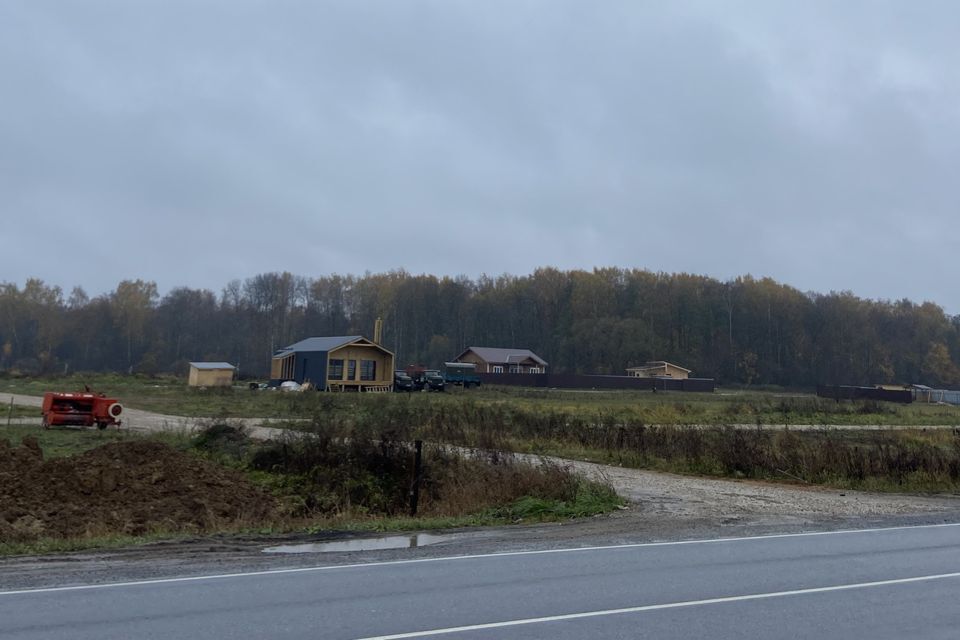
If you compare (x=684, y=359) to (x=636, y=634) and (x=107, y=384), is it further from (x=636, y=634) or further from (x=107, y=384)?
(x=636, y=634)

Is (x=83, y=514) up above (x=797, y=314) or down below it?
below

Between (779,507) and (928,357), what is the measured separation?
120 metres

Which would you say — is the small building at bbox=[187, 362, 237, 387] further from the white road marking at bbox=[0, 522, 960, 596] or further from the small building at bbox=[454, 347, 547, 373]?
the white road marking at bbox=[0, 522, 960, 596]

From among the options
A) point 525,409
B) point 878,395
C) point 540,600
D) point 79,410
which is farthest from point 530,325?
point 540,600

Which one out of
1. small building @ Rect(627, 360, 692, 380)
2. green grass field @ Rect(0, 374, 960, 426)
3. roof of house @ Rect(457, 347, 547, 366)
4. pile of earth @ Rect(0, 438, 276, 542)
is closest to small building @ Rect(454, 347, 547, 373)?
roof of house @ Rect(457, 347, 547, 366)

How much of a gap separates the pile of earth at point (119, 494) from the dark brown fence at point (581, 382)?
6512 cm

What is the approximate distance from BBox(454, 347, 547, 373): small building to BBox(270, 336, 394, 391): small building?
2928 centimetres

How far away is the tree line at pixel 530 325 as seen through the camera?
397 ft

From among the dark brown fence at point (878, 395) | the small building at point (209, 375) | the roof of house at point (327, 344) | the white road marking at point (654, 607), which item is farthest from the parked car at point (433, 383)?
the white road marking at point (654, 607)

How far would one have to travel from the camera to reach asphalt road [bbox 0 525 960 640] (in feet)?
23.2

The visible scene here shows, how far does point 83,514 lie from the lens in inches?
623

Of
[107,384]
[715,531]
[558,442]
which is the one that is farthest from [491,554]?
[107,384]

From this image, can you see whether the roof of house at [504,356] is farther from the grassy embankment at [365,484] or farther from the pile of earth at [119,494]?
the pile of earth at [119,494]

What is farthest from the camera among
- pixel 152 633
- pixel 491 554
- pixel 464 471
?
pixel 464 471
